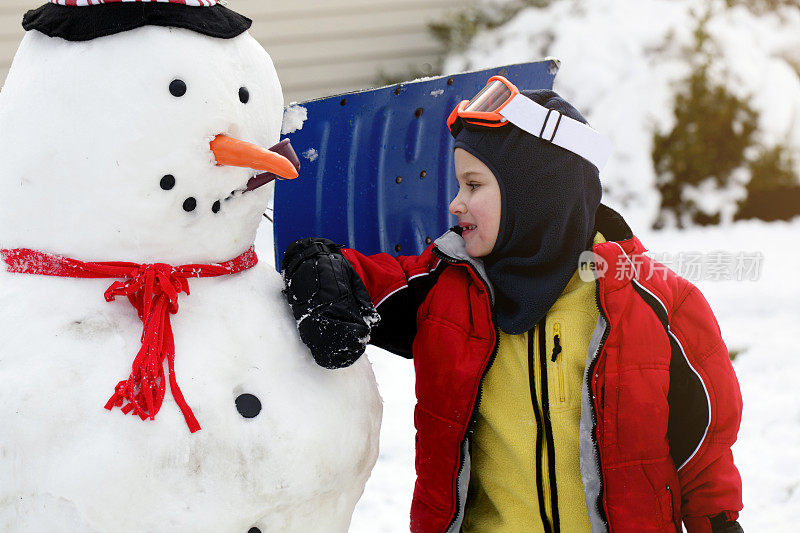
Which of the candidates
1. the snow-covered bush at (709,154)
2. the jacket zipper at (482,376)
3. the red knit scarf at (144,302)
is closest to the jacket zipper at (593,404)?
the jacket zipper at (482,376)

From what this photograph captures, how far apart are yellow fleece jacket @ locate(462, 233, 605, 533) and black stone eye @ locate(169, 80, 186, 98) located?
921 millimetres

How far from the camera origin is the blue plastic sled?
2.18 meters

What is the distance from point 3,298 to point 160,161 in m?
0.40

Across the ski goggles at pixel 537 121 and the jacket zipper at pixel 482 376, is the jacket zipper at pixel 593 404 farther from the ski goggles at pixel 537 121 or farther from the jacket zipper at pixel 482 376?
the ski goggles at pixel 537 121

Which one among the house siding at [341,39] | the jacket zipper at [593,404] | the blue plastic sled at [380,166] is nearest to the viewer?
the jacket zipper at [593,404]

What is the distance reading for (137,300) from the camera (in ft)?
4.96

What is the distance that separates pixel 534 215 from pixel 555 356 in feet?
1.10

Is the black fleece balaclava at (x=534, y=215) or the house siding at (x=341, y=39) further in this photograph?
the house siding at (x=341, y=39)

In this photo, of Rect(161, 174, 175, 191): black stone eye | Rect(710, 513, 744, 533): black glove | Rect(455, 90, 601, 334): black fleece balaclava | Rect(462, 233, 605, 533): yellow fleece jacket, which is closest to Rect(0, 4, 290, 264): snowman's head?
Rect(161, 174, 175, 191): black stone eye

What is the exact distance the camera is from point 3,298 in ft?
4.85

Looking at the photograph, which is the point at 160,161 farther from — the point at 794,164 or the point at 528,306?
the point at 794,164

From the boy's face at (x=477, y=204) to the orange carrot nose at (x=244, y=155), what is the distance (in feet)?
1.69

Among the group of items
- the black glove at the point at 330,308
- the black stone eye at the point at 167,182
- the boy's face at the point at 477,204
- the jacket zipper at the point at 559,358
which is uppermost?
the black stone eye at the point at 167,182

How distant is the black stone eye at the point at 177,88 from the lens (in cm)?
147
